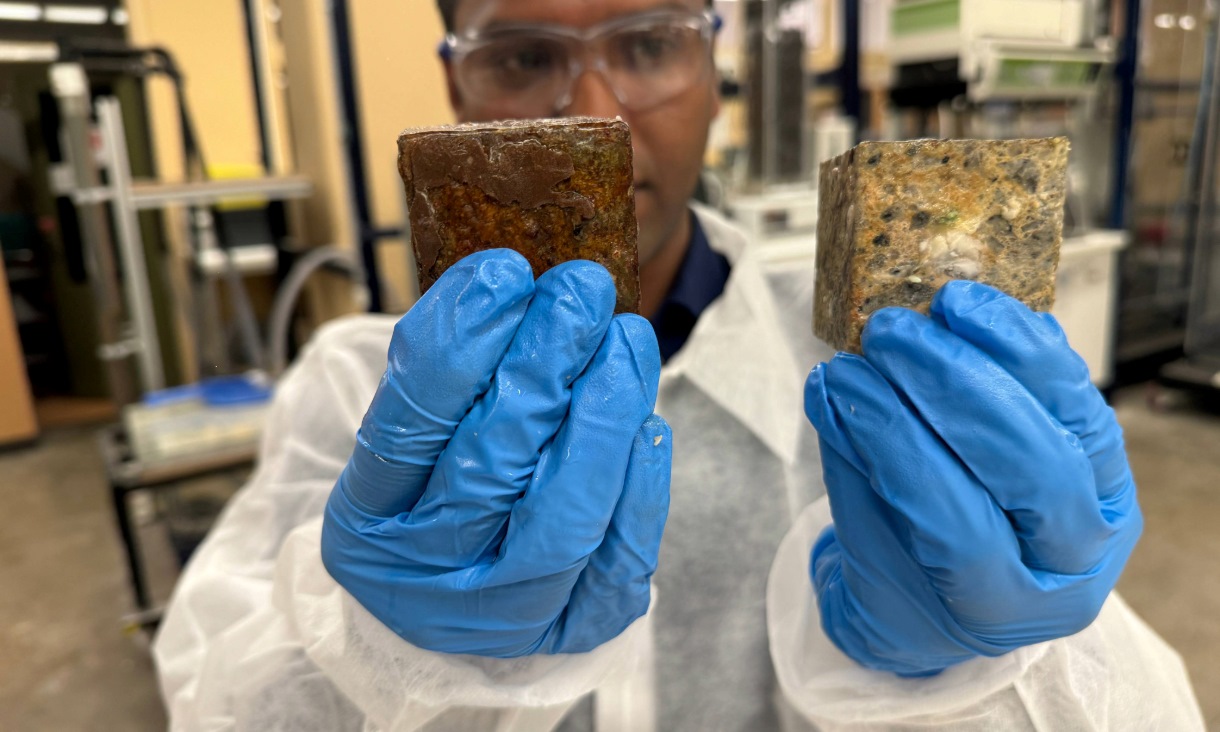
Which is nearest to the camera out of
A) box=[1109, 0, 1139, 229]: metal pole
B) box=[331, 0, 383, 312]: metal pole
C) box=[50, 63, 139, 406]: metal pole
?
box=[331, 0, 383, 312]: metal pole

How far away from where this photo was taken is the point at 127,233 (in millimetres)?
2537

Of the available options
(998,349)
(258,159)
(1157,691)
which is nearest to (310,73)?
(998,349)

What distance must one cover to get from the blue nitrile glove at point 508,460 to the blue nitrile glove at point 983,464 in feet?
0.61

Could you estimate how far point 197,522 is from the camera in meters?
2.82

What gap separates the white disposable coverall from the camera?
697mm

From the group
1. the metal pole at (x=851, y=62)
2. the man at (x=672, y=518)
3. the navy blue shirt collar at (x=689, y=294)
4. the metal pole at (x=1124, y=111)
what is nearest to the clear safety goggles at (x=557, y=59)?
the man at (x=672, y=518)

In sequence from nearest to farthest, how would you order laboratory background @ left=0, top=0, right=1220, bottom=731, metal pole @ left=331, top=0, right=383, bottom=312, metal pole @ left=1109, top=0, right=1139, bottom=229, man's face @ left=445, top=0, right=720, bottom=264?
man's face @ left=445, top=0, right=720, bottom=264, metal pole @ left=331, top=0, right=383, bottom=312, laboratory background @ left=0, top=0, right=1220, bottom=731, metal pole @ left=1109, top=0, right=1139, bottom=229

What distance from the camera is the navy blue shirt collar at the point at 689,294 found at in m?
1.05

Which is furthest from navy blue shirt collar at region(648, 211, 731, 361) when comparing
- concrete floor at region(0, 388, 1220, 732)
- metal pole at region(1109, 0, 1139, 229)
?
metal pole at region(1109, 0, 1139, 229)

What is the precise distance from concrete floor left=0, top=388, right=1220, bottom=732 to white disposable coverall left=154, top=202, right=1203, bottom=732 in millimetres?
1327

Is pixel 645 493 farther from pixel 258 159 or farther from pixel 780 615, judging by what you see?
pixel 258 159

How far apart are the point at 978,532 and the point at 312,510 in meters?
0.85

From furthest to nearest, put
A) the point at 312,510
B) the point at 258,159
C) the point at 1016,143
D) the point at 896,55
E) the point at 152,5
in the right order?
the point at 258,159, the point at 152,5, the point at 896,55, the point at 312,510, the point at 1016,143

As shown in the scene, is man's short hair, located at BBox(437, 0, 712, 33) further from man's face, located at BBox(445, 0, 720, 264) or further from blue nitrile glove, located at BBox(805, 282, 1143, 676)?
blue nitrile glove, located at BBox(805, 282, 1143, 676)
